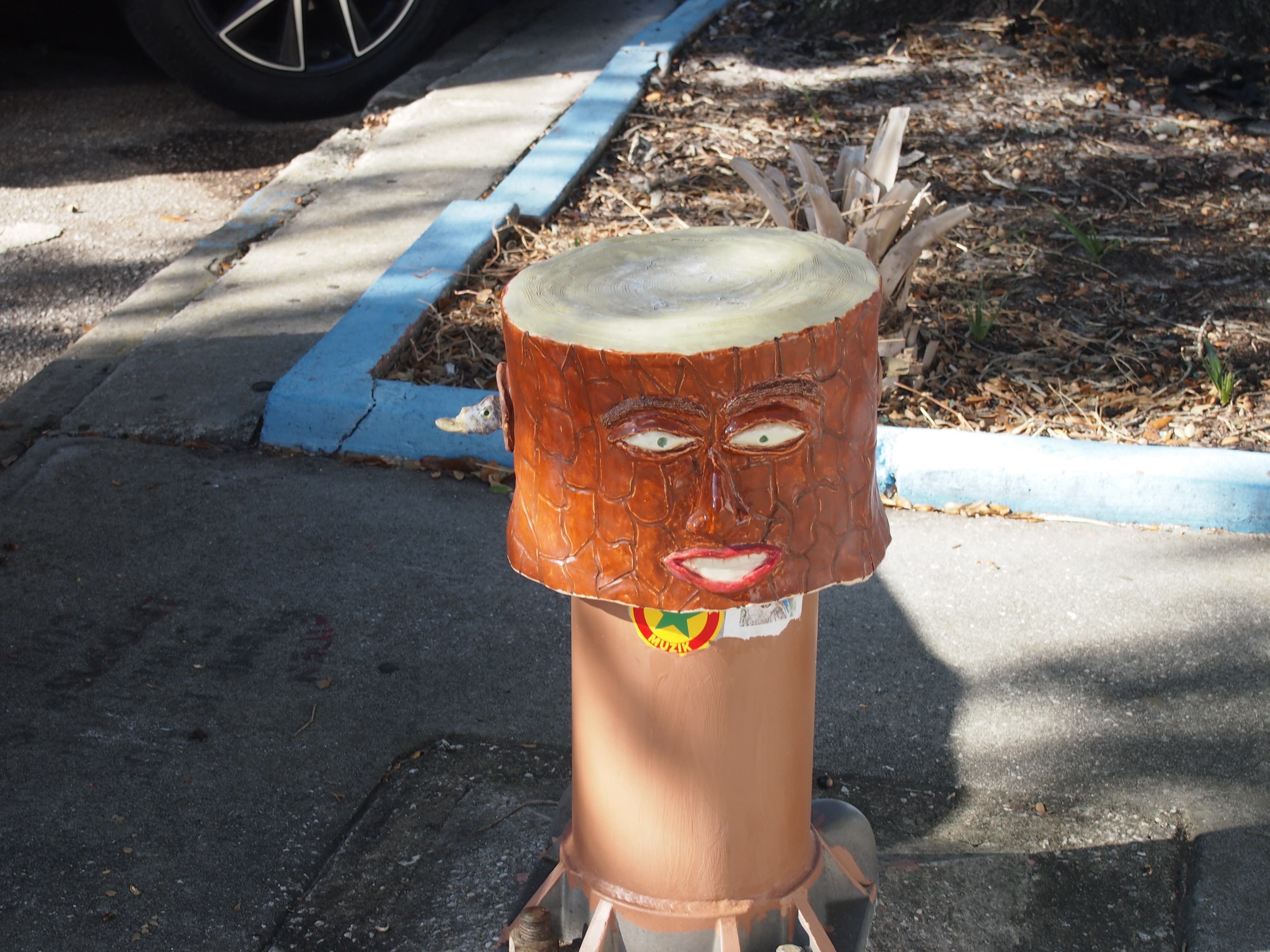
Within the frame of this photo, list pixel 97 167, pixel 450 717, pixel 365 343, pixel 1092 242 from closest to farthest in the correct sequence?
pixel 450 717, pixel 365 343, pixel 1092 242, pixel 97 167

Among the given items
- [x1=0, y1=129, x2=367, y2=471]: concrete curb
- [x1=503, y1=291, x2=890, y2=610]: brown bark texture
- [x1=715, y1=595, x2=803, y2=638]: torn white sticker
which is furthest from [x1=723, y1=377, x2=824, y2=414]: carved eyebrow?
[x1=0, y1=129, x2=367, y2=471]: concrete curb

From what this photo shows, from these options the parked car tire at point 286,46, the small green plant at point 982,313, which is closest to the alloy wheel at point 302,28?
the parked car tire at point 286,46

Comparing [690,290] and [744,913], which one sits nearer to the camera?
[690,290]

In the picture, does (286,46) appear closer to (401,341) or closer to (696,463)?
(401,341)

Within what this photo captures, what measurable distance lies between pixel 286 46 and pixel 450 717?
3.77 m

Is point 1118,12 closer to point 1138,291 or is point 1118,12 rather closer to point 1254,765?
point 1138,291

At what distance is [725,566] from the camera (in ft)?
4.83

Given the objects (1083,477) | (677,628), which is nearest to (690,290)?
(677,628)

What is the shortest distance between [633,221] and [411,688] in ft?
7.47

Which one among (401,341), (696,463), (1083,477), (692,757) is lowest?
(1083,477)

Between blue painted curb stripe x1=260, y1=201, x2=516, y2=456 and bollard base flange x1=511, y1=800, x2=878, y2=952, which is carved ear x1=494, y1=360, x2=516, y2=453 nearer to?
bollard base flange x1=511, y1=800, x2=878, y2=952

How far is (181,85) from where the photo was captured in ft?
20.4

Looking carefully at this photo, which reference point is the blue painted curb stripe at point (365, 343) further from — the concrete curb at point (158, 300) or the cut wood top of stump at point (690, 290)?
the cut wood top of stump at point (690, 290)

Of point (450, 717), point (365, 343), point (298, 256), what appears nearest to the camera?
point (450, 717)
